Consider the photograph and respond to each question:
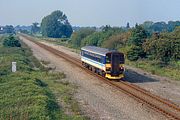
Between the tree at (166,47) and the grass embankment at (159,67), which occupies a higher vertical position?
the tree at (166,47)

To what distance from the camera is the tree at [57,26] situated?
164 m

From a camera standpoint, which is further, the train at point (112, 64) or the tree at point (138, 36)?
the tree at point (138, 36)

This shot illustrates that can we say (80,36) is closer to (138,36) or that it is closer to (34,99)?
(138,36)

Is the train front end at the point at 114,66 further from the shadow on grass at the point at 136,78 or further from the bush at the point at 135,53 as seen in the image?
the bush at the point at 135,53

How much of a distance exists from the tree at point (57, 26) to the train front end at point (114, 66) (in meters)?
131

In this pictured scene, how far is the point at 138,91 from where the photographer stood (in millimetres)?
27719

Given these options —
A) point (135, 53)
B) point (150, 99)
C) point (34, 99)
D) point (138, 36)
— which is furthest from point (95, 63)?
point (138, 36)

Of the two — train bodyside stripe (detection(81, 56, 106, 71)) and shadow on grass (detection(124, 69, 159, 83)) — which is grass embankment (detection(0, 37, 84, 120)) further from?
shadow on grass (detection(124, 69, 159, 83))

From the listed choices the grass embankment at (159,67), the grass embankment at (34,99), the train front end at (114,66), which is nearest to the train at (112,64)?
the train front end at (114,66)

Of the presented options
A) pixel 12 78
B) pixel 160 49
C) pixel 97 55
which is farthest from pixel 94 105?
pixel 160 49

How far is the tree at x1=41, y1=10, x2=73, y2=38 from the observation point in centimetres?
16438

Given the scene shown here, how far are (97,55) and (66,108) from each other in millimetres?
14387

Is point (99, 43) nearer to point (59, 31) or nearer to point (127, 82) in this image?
point (127, 82)

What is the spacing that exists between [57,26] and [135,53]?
4653 inches
